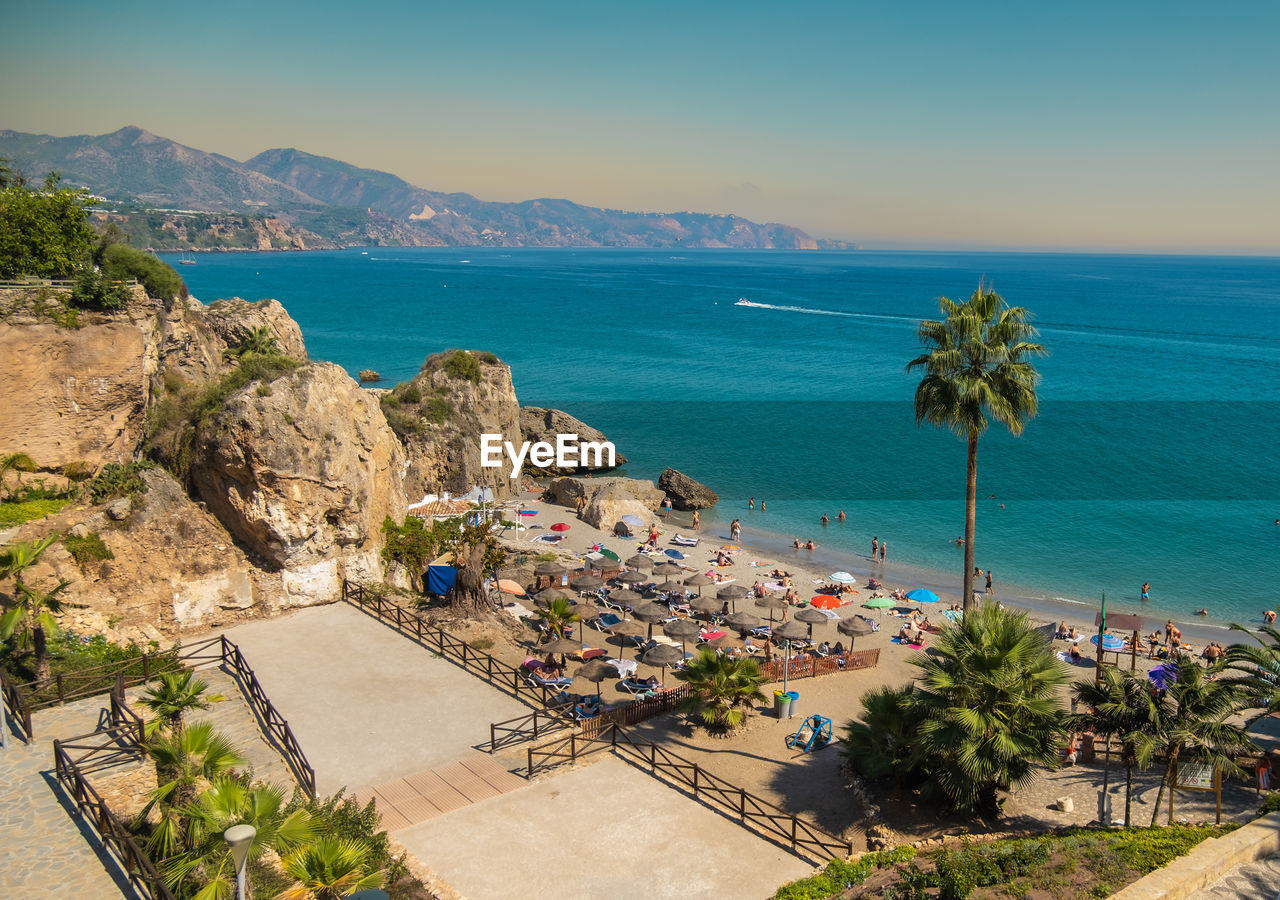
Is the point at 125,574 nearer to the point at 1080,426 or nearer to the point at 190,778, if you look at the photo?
the point at 190,778

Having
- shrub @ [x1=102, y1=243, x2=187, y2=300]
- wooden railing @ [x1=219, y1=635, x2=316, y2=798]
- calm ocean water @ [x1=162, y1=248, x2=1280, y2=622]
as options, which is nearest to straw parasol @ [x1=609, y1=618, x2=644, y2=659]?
wooden railing @ [x1=219, y1=635, x2=316, y2=798]

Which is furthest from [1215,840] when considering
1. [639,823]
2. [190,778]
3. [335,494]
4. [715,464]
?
[715,464]

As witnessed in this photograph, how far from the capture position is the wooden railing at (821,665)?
2228cm

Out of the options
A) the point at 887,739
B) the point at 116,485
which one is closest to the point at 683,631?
the point at 887,739

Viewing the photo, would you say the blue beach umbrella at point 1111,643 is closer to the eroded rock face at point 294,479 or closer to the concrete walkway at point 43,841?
the eroded rock face at point 294,479

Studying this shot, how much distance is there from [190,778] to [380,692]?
23.6 feet

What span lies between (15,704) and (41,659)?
5.33 feet

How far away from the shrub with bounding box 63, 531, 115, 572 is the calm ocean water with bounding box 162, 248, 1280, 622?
30088mm

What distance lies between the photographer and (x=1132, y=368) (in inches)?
3388

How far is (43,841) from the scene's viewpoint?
11.1 m

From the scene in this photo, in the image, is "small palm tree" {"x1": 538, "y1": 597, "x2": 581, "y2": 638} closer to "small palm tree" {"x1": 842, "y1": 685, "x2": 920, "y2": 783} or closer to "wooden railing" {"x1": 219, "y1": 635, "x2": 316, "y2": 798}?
"wooden railing" {"x1": 219, "y1": 635, "x2": 316, "y2": 798}

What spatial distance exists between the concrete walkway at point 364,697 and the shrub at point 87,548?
11.5ft

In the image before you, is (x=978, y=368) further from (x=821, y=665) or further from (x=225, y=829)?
(x=225, y=829)

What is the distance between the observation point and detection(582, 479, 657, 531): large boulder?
39344 millimetres
